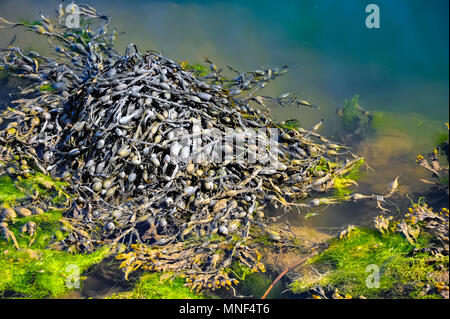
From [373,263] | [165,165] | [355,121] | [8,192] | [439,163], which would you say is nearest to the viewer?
[373,263]

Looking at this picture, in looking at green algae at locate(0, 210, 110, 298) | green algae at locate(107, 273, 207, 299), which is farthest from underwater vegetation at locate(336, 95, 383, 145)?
green algae at locate(0, 210, 110, 298)

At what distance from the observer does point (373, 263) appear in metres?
2.51

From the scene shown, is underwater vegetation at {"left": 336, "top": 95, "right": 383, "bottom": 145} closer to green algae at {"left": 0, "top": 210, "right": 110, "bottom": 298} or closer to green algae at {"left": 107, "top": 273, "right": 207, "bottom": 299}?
green algae at {"left": 107, "top": 273, "right": 207, "bottom": 299}

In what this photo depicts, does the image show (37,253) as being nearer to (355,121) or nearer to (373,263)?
(373,263)

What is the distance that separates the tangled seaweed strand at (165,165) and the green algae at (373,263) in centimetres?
41

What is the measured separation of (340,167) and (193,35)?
2956 mm

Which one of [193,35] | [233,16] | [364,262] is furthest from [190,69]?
[364,262]

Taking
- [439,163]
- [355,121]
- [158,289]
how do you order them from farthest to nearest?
[355,121] → [439,163] → [158,289]

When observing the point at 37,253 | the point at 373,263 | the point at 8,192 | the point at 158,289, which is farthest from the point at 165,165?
the point at 373,263

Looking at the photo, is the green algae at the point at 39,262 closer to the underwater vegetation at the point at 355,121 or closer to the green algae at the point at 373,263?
the green algae at the point at 373,263

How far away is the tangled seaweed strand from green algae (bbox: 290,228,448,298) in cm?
41

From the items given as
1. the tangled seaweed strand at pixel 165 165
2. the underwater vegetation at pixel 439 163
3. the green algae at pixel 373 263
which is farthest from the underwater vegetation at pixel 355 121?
the green algae at pixel 373 263

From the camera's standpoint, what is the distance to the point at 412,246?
254cm

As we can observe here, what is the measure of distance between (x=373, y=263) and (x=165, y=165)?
1.83 meters
